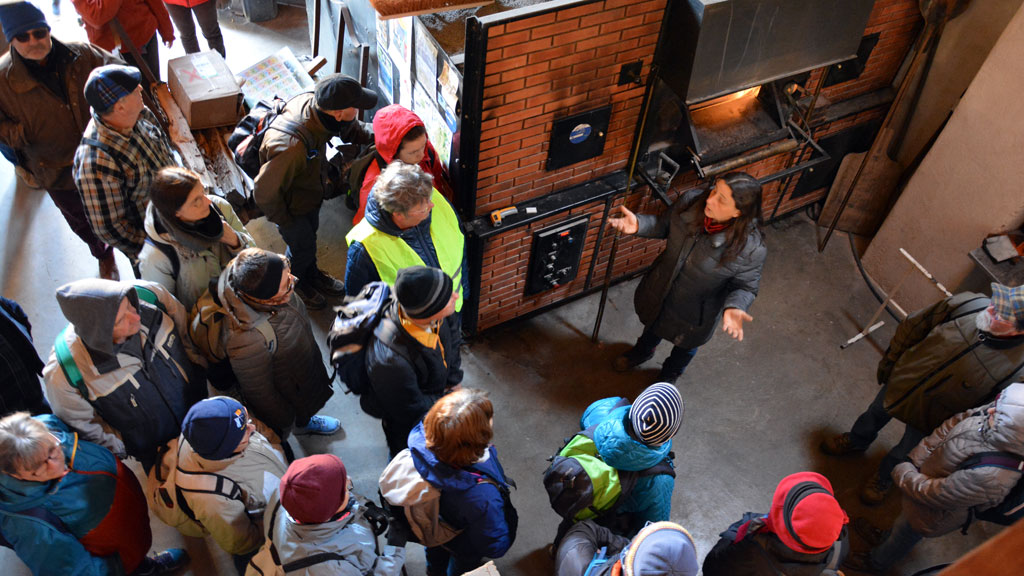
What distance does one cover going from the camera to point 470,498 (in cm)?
288

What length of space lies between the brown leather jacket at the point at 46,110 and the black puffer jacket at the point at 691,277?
3687 mm

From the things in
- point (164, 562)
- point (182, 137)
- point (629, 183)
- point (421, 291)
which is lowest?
point (164, 562)

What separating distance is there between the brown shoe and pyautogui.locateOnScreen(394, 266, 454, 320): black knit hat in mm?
3207

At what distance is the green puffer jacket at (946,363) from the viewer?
350 cm

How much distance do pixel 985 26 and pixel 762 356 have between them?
2.85m

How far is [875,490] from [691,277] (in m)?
1.88

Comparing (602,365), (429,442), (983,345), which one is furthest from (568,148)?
(983,345)

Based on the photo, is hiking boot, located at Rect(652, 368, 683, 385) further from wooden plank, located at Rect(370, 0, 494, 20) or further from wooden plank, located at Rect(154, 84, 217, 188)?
wooden plank, located at Rect(154, 84, 217, 188)

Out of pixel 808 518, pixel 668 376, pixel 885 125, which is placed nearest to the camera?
pixel 808 518

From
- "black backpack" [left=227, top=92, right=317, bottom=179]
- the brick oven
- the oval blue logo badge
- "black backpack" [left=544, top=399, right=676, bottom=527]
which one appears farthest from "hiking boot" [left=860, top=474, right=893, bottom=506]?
"black backpack" [left=227, top=92, right=317, bottom=179]

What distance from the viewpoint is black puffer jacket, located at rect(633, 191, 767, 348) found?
3.89m

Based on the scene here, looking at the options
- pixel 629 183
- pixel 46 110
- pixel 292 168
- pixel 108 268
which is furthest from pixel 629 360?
pixel 46 110

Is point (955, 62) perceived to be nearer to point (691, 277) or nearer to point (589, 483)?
point (691, 277)

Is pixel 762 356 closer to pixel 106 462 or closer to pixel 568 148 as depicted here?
pixel 568 148
